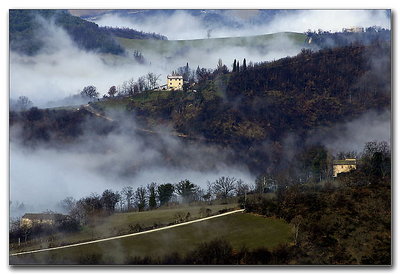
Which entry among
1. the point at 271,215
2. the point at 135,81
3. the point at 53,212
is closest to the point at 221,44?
the point at 135,81

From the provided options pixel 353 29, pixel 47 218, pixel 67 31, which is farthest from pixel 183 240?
pixel 353 29

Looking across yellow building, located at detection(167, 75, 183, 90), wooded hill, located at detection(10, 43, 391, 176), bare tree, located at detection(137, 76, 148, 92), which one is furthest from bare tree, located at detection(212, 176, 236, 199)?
bare tree, located at detection(137, 76, 148, 92)

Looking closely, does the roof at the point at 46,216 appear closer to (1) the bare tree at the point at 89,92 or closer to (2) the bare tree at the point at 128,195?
(2) the bare tree at the point at 128,195

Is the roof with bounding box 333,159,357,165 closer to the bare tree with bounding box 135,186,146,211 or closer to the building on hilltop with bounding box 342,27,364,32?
the building on hilltop with bounding box 342,27,364,32

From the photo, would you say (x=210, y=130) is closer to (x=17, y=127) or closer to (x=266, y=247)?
(x=266, y=247)

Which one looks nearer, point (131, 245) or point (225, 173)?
point (131, 245)

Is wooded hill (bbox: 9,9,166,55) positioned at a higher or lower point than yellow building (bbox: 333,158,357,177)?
higher

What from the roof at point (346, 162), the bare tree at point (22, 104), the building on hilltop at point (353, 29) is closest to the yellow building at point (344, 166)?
the roof at point (346, 162)

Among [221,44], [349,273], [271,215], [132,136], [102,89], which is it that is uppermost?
[221,44]
